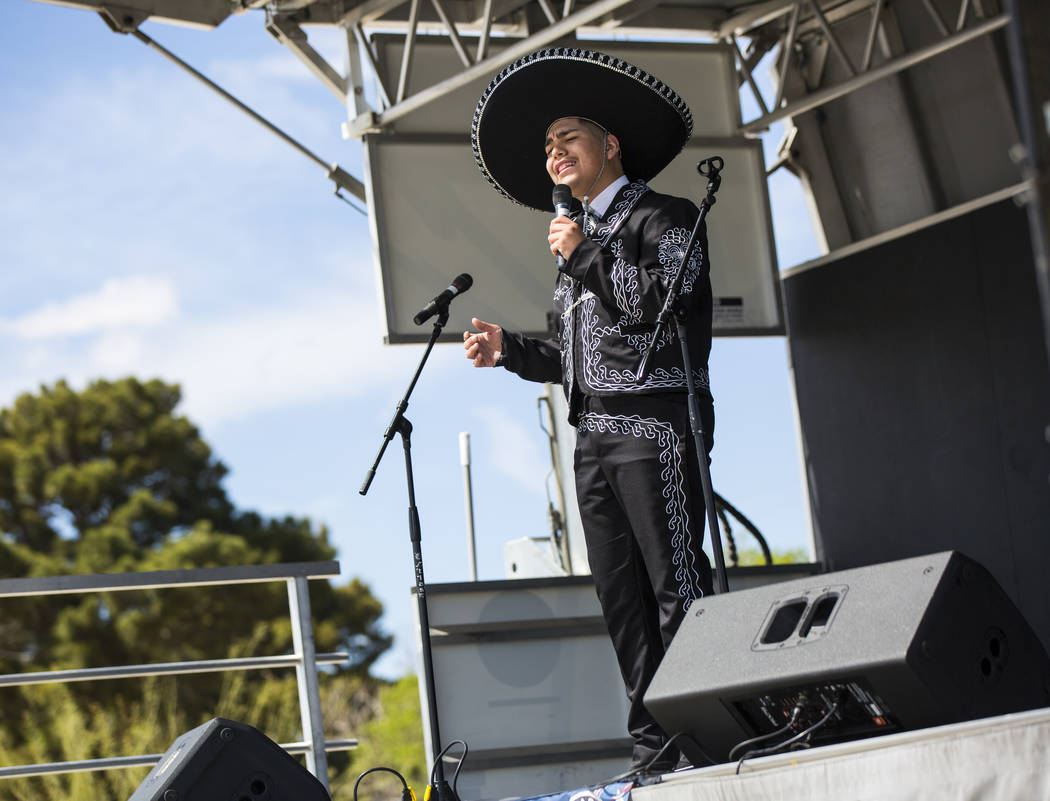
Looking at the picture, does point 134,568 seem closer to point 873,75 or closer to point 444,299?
point 873,75

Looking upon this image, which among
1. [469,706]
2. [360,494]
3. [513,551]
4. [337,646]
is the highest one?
[360,494]

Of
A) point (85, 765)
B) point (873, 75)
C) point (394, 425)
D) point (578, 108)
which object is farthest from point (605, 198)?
point (873, 75)

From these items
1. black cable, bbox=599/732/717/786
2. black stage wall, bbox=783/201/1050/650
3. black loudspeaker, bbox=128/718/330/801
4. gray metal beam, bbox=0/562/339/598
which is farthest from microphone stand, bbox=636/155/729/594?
black stage wall, bbox=783/201/1050/650

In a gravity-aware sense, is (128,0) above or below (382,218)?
above

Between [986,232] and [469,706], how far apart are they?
2.59 metres

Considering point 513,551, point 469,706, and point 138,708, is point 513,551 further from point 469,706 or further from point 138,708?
point 138,708

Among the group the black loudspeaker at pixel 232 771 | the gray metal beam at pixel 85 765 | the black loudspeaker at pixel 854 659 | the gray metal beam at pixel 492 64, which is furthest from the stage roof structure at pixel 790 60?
the black loudspeaker at pixel 854 659

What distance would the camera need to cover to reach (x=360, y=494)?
2631 millimetres

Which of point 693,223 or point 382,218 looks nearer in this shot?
point 693,223

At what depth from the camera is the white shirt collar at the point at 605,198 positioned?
2721 millimetres

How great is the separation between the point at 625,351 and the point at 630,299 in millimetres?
136

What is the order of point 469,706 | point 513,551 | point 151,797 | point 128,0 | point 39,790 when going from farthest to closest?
point 39,790 → point 513,551 → point 128,0 → point 469,706 → point 151,797

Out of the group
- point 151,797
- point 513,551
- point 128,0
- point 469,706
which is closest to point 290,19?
point 128,0

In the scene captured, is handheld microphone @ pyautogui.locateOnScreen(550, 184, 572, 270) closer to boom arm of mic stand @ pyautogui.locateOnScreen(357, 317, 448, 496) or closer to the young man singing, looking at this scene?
the young man singing
